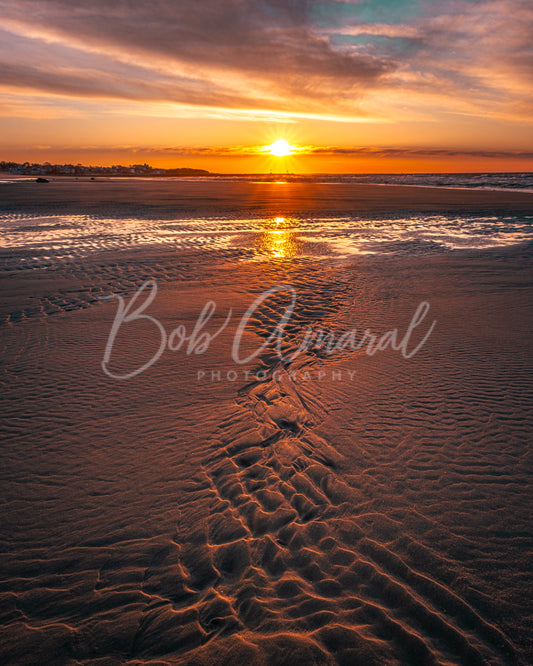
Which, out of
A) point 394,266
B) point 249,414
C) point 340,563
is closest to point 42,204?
point 394,266

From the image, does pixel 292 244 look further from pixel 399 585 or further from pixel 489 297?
pixel 399 585

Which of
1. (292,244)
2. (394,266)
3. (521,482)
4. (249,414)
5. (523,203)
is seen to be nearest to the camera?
(521,482)

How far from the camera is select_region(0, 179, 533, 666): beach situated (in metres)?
3.04

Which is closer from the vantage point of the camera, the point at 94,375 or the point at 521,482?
the point at 521,482

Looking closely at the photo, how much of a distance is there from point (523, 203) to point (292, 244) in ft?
80.6

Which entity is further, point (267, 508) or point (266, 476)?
point (266, 476)

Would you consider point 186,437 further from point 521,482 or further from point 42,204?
point 42,204

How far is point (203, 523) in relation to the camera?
3.92 meters

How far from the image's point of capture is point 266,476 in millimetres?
4531

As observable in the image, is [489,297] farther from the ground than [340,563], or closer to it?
farther from the ground

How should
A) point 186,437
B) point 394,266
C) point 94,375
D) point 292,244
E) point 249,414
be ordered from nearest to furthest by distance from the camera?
point 186,437 → point 249,414 → point 94,375 → point 394,266 → point 292,244

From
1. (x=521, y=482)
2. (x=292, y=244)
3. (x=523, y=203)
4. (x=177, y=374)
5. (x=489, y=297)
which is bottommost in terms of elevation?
(x=521, y=482)

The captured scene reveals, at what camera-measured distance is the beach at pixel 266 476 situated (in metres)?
3.04

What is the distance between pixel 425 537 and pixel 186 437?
10.0 feet
